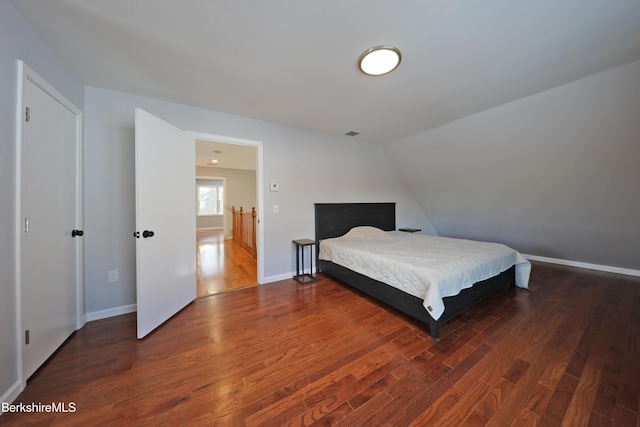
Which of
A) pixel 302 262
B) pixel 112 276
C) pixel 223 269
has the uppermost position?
pixel 112 276

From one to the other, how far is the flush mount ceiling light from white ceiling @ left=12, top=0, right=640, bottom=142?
0.06m

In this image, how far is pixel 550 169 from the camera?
291 centimetres

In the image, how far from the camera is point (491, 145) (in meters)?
3.08

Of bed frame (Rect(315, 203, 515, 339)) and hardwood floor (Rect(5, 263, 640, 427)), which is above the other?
bed frame (Rect(315, 203, 515, 339))

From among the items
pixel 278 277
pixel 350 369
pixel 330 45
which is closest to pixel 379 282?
pixel 350 369

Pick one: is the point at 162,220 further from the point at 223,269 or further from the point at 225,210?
the point at 225,210

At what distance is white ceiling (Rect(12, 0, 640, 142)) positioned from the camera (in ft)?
4.39

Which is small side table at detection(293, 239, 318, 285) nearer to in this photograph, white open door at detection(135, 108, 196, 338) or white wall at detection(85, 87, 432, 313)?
white wall at detection(85, 87, 432, 313)

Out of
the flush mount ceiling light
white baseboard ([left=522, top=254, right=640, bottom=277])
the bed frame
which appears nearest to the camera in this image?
the flush mount ceiling light

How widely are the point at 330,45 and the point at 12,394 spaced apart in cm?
303

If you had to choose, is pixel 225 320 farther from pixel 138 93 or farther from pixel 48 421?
pixel 138 93

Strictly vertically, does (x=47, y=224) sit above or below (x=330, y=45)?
below

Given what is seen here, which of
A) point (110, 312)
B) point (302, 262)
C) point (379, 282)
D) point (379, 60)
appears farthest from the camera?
point (302, 262)

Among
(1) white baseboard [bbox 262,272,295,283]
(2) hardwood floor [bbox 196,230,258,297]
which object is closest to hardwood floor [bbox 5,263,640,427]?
(2) hardwood floor [bbox 196,230,258,297]
